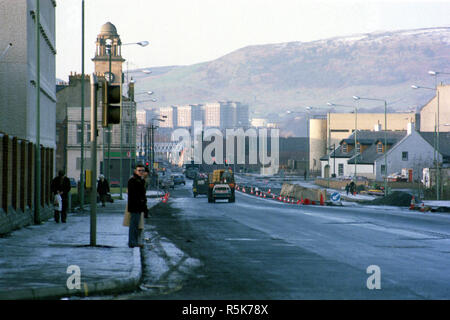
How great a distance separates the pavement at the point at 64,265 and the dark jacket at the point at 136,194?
3.14ft

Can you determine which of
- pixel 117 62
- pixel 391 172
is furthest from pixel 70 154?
pixel 391 172

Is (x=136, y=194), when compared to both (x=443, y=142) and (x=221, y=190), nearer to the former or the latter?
(x=221, y=190)

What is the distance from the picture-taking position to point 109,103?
17.4m

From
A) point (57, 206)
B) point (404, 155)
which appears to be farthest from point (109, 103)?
point (404, 155)

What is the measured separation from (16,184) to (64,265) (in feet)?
37.3

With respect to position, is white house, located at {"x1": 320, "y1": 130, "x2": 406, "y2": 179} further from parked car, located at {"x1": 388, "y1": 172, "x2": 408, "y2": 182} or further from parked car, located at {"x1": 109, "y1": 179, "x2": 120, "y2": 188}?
parked car, located at {"x1": 109, "y1": 179, "x2": 120, "y2": 188}

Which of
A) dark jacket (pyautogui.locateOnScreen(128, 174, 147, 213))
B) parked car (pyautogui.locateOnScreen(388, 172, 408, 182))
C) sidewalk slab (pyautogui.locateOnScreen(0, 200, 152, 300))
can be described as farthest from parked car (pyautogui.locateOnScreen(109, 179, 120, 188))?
dark jacket (pyautogui.locateOnScreen(128, 174, 147, 213))

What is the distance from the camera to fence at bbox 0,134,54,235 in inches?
909

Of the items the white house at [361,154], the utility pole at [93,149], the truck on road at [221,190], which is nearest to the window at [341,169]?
the white house at [361,154]

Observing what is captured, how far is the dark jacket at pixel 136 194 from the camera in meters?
18.3

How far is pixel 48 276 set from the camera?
1291 cm

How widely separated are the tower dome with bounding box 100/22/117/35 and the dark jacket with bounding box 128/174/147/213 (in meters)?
88.6

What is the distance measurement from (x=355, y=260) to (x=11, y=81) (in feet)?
60.3

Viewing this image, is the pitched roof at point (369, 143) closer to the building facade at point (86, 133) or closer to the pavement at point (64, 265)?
the building facade at point (86, 133)
